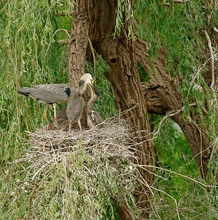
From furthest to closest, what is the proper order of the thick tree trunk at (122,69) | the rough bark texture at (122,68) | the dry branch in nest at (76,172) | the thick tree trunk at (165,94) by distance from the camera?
the thick tree trunk at (165,94)
the thick tree trunk at (122,69)
the rough bark texture at (122,68)
the dry branch in nest at (76,172)

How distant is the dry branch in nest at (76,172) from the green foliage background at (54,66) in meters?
0.25

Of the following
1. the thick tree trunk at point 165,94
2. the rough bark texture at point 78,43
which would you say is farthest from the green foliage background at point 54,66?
the thick tree trunk at point 165,94

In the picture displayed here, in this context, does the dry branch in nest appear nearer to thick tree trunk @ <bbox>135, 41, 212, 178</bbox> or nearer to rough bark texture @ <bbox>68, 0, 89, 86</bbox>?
rough bark texture @ <bbox>68, 0, 89, 86</bbox>

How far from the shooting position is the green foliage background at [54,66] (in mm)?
6926

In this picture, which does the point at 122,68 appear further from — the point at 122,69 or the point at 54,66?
the point at 54,66

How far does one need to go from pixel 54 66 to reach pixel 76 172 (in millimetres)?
2298

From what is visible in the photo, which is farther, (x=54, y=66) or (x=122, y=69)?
(x=122, y=69)

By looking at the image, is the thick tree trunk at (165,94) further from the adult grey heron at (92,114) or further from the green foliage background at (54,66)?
the adult grey heron at (92,114)

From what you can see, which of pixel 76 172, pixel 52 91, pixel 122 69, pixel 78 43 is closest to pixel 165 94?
pixel 122 69

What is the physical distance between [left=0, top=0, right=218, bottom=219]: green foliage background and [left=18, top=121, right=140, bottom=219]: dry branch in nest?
0.83 feet

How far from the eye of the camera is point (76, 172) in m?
5.73

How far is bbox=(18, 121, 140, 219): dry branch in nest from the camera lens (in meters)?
5.71

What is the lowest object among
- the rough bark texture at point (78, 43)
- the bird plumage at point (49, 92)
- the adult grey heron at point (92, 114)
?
the adult grey heron at point (92, 114)

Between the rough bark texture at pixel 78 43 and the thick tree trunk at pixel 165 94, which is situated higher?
the rough bark texture at pixel 78 43
